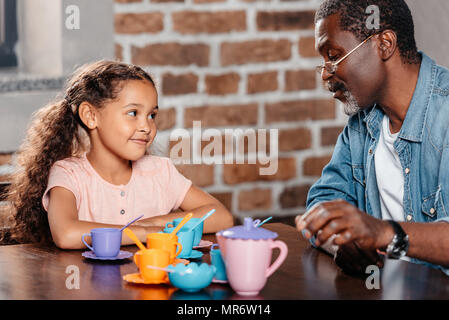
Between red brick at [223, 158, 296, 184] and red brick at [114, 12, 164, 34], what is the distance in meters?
0.61

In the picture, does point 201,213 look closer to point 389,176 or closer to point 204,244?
point 204,244

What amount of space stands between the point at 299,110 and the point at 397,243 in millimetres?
1637

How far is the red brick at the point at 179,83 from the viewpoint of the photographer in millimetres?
2877

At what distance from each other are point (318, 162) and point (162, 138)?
728 mm

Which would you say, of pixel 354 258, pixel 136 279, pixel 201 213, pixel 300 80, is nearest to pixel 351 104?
pixel 201 213

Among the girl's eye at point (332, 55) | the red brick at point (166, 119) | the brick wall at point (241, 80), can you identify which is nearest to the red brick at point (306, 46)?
the brick wall at point (241, 80)

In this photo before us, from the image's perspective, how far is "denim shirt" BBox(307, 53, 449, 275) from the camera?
1903 millimetres

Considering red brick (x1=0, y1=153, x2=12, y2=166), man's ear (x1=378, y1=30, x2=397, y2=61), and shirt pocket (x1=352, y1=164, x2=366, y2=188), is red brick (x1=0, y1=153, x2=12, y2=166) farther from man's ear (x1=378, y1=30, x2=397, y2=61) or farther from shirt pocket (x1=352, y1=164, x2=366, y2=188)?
man's ear (x1=378, y1=30, x2=397, y2=61)

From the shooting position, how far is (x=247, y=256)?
4.47 feet

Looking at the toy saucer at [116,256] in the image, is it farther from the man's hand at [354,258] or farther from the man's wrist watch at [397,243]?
the man's wrist watch at [397,243]

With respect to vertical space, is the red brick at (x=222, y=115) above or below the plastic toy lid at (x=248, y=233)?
above

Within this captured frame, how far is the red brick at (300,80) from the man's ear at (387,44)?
114cm

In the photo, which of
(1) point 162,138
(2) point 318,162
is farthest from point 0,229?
(2) point 318,162

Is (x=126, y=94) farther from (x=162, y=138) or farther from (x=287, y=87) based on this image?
(x=287, y=87)
